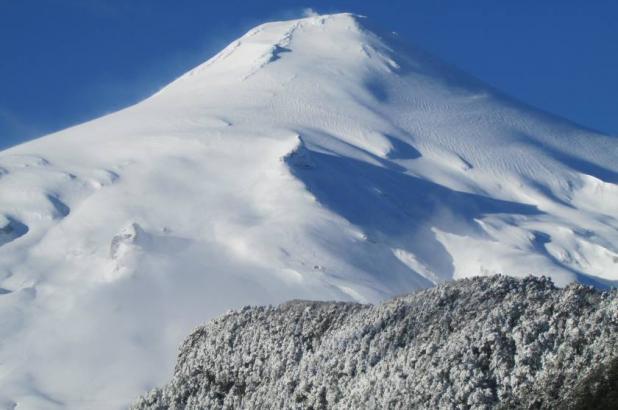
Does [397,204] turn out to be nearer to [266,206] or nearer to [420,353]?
[266,206]

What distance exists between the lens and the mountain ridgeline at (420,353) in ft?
31.5

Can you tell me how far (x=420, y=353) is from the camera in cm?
1109

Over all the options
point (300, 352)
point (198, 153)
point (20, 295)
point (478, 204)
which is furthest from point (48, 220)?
point (300, 352)

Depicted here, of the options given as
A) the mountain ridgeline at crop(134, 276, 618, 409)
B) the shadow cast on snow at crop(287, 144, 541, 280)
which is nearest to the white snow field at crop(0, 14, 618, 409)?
the shadow cast on snow at crop(287, 144, 541, 280)

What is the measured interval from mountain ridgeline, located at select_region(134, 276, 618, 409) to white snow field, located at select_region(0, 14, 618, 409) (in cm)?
4688

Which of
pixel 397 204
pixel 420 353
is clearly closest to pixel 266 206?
pixel 397 204

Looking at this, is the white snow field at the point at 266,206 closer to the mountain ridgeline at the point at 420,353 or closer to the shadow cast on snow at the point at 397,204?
the shadow cast on snow at the point at 397,204

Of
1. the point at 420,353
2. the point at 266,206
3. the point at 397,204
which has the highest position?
the point at 420,353

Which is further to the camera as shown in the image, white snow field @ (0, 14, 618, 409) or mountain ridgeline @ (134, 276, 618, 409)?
white snow field @ (0, 14, 618, 409)

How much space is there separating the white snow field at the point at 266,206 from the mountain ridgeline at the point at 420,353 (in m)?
46.9

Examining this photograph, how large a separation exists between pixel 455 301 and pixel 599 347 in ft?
8.11

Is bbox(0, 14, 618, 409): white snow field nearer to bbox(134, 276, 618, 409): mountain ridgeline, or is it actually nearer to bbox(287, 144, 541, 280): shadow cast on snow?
bbox(287, 144, 541, 280): shadow cast on snow

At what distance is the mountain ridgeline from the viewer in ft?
31.5

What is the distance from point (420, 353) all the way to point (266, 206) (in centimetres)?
8110
